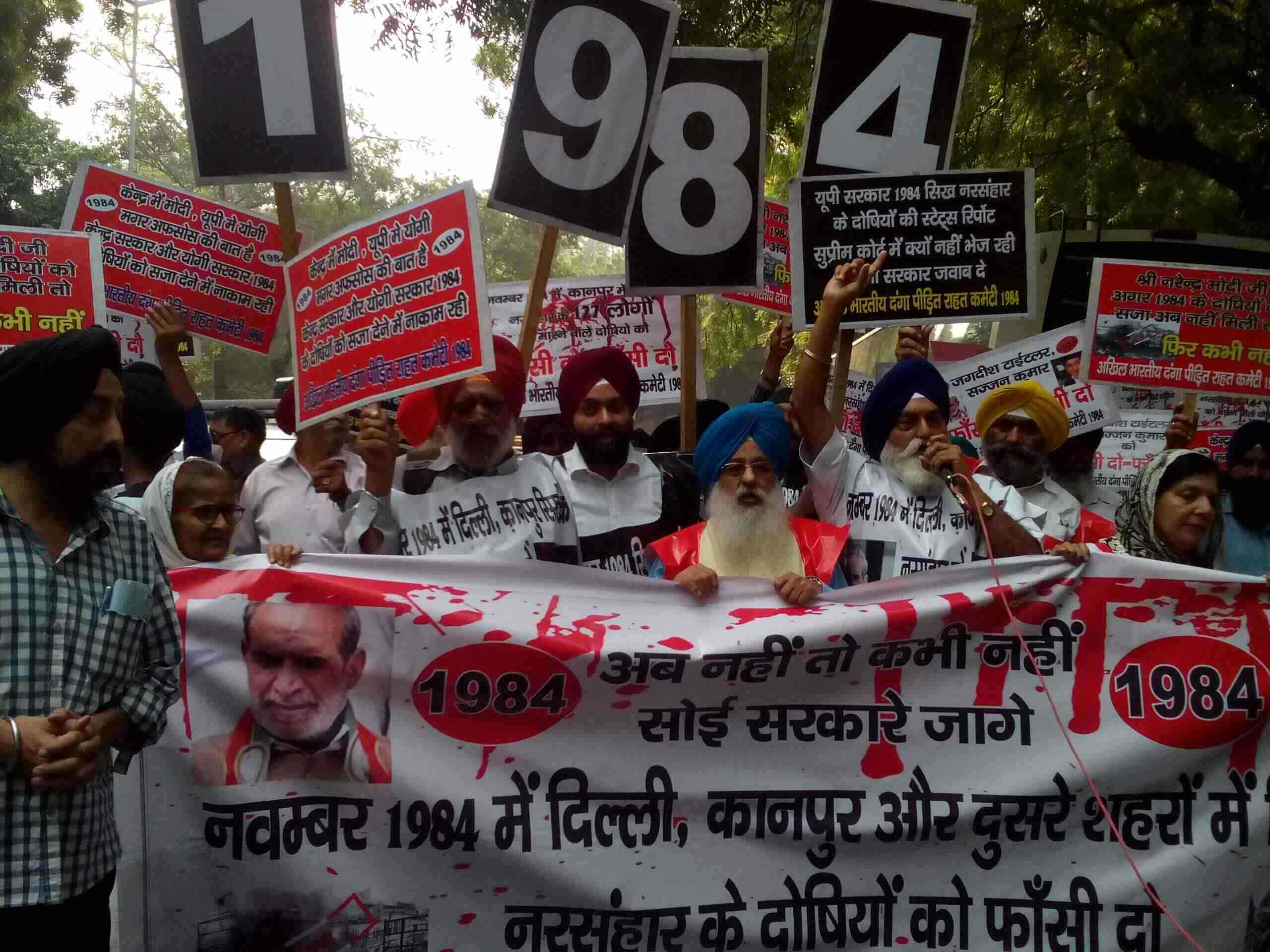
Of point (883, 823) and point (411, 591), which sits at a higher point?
point (411, 591)

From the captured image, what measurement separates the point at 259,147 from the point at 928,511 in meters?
2.65

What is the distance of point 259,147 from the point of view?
4512 mm

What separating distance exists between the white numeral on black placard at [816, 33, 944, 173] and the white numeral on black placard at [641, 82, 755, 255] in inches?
14.6

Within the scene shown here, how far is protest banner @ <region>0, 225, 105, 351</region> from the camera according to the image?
16.7ft

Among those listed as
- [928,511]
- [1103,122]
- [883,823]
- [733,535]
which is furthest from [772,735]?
[1103,122]

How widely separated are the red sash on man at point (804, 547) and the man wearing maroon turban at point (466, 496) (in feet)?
1.04

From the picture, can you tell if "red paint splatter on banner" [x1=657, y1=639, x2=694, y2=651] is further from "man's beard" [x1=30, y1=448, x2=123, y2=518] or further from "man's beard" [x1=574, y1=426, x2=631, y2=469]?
"man's beard" [x1=30, y1=448, x2=123, y2=518]

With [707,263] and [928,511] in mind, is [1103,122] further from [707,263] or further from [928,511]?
[928,511]

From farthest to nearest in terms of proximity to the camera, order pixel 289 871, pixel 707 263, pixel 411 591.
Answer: pixel 707 263 → pixel 411 591 → pixel 289 871

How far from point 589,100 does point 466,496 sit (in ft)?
5.43

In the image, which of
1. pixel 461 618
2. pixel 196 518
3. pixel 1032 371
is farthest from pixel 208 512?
pixel 1032 371

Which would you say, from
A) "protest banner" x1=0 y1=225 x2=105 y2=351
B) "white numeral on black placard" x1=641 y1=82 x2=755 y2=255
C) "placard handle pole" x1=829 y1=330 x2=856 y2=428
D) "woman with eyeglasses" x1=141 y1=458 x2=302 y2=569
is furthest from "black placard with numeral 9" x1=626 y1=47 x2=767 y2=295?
"protest banner" x1=0 y1=225 x2=105 y2=351

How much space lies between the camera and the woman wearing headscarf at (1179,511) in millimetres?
4125

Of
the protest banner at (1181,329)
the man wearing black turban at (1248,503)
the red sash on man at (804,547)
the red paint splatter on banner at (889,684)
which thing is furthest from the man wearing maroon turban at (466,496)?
the protest banner at (1181,329)
